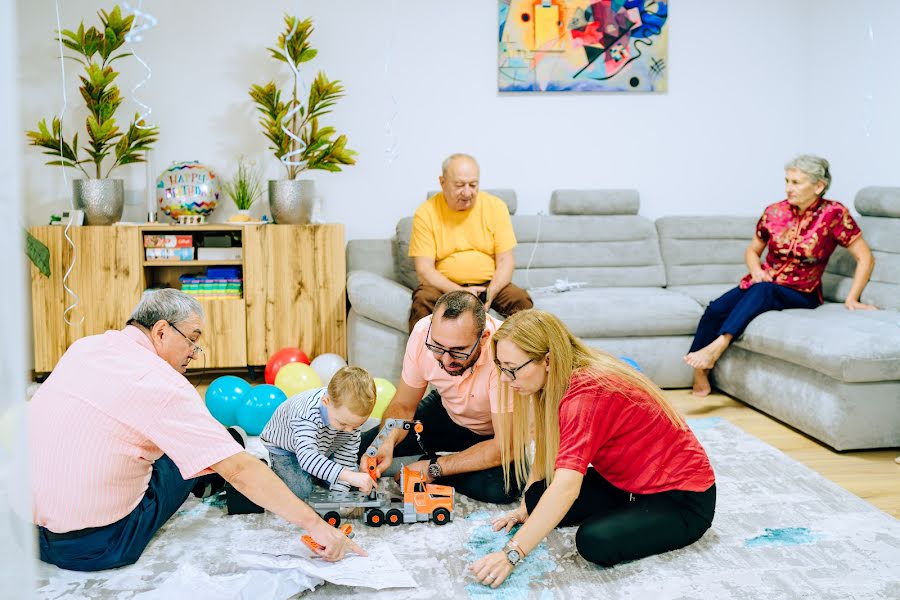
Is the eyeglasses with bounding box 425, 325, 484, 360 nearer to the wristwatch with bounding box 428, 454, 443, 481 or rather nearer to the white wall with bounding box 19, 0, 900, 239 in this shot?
the wristwatch with bounding box 428, 454, 443, 481

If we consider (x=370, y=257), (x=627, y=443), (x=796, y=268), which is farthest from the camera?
(x=370, y=257)

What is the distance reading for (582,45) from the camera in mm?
4977

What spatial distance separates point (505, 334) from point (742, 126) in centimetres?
370

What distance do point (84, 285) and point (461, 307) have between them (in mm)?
2717

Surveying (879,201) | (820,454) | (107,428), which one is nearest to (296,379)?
(107,428)

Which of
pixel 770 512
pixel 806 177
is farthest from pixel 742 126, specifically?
pixel 770 512

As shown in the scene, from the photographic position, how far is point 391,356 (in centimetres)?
411

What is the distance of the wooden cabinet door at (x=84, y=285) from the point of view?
168 inches

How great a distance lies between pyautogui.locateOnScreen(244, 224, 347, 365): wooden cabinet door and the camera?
4406 millimetres

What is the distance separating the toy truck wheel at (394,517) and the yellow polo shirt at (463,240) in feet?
5.87

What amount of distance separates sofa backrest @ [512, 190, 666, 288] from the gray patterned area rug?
2044 millimetres

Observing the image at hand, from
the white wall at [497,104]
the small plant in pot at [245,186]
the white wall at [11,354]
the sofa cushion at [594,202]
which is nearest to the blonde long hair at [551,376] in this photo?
the white wall at [11,354]

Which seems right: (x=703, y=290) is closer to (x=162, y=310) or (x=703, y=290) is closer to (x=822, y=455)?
(x=822, y=455)

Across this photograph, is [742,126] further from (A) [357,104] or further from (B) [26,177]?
(B) [26,177]
